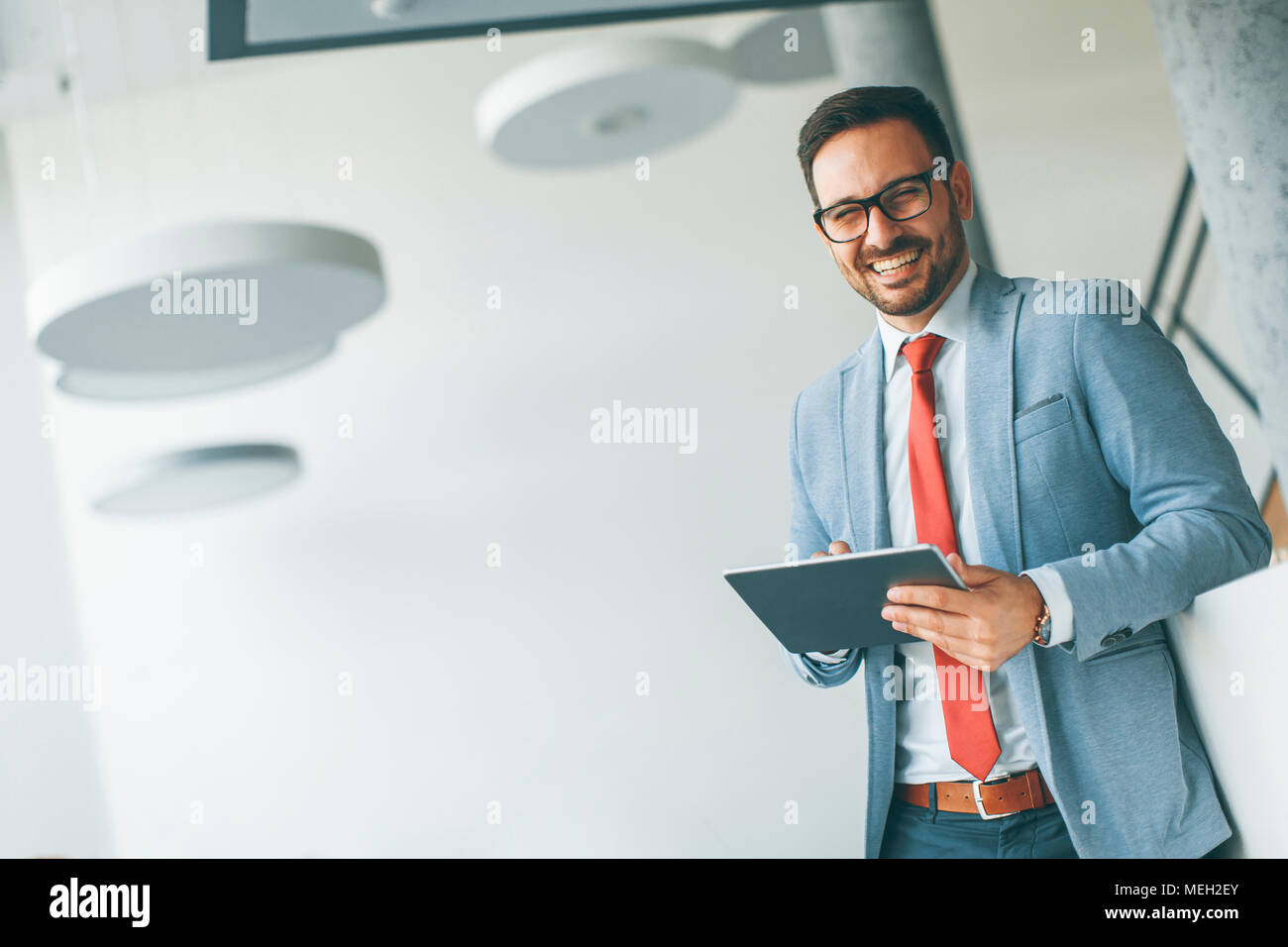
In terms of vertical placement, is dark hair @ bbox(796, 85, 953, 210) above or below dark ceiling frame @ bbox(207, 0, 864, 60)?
below

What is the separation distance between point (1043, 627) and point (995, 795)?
43 cm

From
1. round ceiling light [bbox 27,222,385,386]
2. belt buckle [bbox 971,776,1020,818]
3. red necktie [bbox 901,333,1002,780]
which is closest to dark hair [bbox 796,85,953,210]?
red necktie [bbox 901,333,1002,780]

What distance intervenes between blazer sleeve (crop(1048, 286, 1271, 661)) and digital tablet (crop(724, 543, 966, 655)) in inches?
11.5

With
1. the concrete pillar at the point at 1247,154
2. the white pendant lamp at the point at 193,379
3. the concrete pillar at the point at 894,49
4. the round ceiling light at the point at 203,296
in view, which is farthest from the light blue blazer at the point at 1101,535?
the white pendant lamp at the point at 193,379

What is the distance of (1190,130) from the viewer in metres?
2.43

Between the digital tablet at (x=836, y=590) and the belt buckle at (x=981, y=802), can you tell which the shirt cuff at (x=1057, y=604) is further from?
the belt buckle at (x=981, y=802)

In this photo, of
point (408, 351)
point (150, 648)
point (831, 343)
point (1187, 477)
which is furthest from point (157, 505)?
point (1187, 477)

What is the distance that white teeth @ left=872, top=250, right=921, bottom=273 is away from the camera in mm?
2455

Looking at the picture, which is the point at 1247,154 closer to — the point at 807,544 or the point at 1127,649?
the point at 1127,649

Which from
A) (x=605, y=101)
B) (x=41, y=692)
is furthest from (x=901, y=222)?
(x=41, y=692)

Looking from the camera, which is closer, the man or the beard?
the man

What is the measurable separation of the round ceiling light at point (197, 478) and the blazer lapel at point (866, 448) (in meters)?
2.36

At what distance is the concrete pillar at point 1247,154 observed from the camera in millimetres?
2283

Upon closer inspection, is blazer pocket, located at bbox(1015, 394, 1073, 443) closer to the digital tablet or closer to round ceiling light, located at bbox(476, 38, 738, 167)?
the digital tablet
